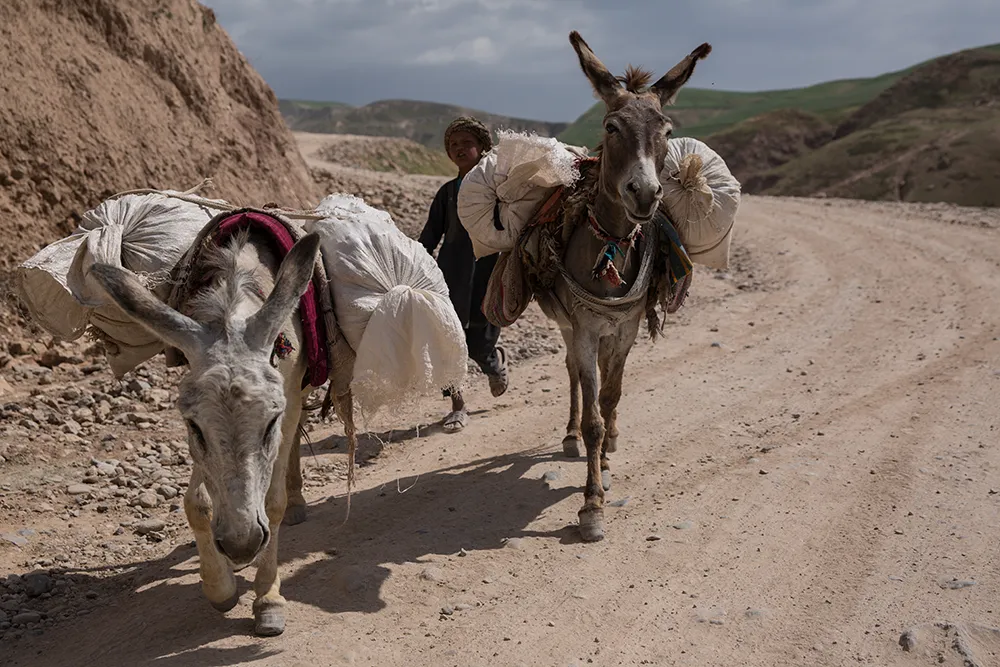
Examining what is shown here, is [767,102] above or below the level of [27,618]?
above

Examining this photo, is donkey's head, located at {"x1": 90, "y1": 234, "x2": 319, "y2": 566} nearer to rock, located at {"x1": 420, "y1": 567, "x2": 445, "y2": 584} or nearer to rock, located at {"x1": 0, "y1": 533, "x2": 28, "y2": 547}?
Result: rock, located at {"x1": 420, "y1": 567, "x2": 445, "y2": 584}

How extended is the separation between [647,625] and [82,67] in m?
7.81

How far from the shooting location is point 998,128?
29.0 meters

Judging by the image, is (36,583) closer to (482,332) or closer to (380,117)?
(482,332)

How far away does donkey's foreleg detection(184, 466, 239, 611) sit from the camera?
398 centimetres

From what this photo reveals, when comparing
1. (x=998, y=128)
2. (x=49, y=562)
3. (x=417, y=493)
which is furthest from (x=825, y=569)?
(x=998, y=128)

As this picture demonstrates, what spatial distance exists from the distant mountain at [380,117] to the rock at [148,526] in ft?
198

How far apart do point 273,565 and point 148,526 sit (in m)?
1.64

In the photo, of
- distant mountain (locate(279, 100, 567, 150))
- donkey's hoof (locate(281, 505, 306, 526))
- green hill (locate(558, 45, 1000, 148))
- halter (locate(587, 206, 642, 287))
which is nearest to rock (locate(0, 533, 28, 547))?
donkey's hoof (locate(281, 505, 306, 526))

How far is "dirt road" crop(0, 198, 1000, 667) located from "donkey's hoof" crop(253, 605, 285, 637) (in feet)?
0.15

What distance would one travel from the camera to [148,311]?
3.30 metres

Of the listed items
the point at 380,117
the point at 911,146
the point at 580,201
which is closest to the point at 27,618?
the point at 580,201

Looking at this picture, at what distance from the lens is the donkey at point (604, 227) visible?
494cm

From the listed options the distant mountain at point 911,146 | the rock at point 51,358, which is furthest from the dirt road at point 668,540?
the distant mountain at point 911,146
